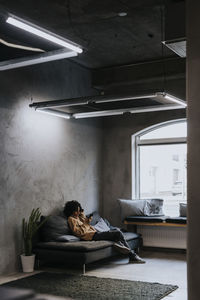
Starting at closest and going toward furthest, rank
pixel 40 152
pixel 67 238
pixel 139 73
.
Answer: pixel 67 238
pixel 40 152
pixel 139 73

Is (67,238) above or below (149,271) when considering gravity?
above

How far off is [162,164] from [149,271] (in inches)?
117

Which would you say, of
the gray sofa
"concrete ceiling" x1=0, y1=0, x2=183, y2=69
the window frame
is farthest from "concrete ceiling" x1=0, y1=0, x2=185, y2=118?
the gray sofa

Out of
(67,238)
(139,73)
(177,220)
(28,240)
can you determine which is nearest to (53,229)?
(67,238)

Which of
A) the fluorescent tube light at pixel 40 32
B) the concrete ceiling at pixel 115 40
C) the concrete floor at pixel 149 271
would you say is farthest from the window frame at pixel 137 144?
the fluorescent tube light at pixel 40 32

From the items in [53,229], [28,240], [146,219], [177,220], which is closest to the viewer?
[28,240]

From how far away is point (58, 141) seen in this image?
8086 mm

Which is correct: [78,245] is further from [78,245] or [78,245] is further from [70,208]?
[70,208]

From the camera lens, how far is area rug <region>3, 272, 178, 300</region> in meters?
5.38

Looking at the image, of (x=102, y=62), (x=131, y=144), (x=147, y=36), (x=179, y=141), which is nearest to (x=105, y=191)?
(x=131, y=144)

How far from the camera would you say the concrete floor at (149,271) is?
20.3 ft

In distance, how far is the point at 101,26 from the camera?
662 cm

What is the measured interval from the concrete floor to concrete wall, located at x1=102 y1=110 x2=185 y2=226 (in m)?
1.67

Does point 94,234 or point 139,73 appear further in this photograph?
point 139,73
